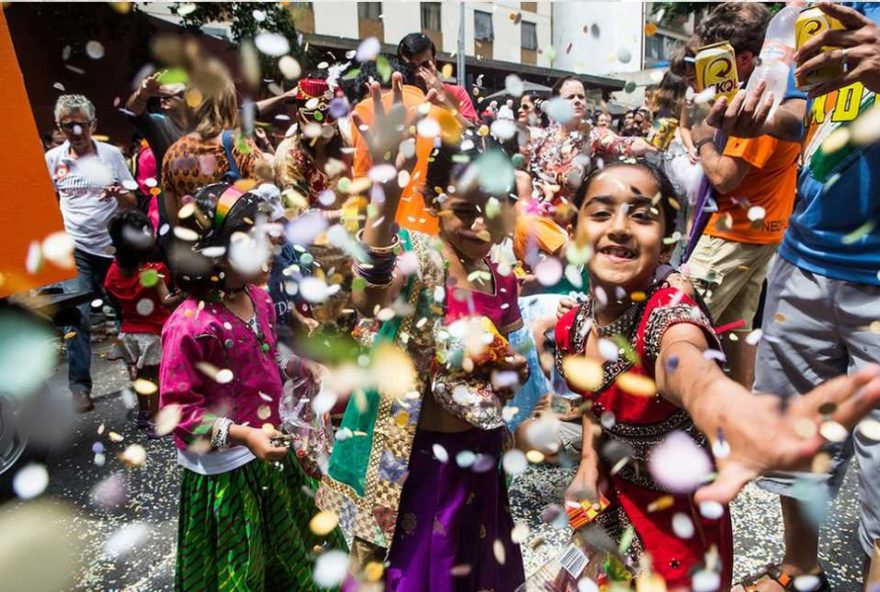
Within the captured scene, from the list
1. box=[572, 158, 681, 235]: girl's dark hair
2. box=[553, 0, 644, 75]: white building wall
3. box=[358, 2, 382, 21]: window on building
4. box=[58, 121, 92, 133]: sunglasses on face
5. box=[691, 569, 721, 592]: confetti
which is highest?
box=[358, 2, 382, 21]: window on building

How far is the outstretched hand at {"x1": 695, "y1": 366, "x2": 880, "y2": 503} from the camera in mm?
819

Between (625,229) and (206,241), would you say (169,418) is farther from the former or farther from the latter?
(625,229)

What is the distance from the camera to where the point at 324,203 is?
9.97 ft

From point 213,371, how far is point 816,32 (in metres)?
1.83

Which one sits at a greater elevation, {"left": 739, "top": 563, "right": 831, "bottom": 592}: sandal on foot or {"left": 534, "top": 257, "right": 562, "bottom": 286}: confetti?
{"left": 534, "top": 257, "right": 562, "bottom": 286}: confetti

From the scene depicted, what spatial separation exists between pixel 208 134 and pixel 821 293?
274 cm

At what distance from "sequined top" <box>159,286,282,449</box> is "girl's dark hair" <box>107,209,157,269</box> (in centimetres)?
213

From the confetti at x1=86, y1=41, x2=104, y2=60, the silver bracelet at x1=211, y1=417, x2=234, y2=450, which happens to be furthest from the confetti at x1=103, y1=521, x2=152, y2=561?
the confetti at x1=86, y1=41, x2=104, y2=60

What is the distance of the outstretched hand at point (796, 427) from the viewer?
2.69 ft

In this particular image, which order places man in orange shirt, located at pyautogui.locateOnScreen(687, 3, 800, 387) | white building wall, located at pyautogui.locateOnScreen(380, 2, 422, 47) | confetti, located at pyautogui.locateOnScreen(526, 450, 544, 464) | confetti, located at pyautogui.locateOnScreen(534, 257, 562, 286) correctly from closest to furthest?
confetti, located at pyautogui.locateOnScreen(526, 450, 544, 464)
man in orange shirt, located at pyautogui.locateOnScreen(687, 3, 800, 387)
confetti, located at pyautogui.locateOnScreen(534, 257, 562, 286)
white building wall, located at pyautogui.locateOnScreen(380, 2, 422, 47)

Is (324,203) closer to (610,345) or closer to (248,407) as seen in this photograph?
(248,407)

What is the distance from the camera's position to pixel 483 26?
90.2ft

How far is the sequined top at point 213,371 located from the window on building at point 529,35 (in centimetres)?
2912

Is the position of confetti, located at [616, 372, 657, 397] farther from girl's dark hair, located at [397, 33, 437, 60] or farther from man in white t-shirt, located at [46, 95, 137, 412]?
man in white t-shirt, located at [46, 95, 137, 412]
